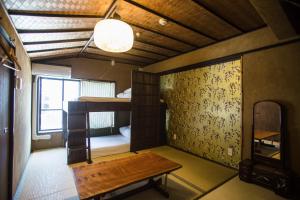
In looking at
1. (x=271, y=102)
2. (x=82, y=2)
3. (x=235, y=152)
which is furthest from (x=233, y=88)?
(x=82, y=2)

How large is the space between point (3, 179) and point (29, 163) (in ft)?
5.55

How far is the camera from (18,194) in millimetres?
2137

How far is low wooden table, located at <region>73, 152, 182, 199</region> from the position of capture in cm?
158

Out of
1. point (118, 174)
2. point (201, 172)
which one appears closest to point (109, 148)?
point (118, 174)

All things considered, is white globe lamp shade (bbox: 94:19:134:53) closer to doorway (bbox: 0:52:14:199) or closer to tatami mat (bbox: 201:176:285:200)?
doorway (bbox: 0:52:14:199)

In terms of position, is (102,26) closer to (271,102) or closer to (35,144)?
(271,102)

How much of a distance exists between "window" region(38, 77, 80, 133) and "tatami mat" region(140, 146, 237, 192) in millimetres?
3134

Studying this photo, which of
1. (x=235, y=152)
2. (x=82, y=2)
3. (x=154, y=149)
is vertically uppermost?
(x=82, y=2)

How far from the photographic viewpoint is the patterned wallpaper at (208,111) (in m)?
3.09

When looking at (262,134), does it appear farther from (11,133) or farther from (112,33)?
(11,133)

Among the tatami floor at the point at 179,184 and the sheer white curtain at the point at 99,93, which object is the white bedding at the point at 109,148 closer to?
the tatami floor at the point at 179,184

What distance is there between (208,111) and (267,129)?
1.15 metres

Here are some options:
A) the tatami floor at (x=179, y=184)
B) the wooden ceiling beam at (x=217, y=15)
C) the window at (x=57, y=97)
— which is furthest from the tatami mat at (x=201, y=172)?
the window at (x=57, y=97)

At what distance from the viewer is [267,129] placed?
8.52 feet
